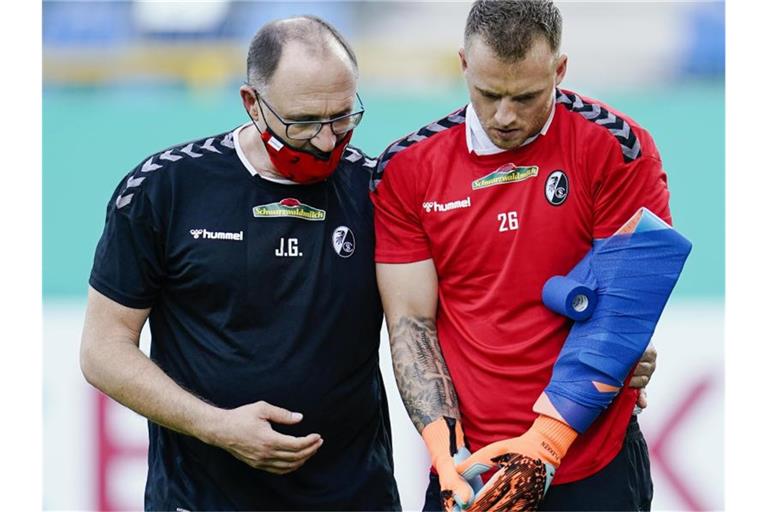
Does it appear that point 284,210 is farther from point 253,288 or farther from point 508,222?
point 508,222

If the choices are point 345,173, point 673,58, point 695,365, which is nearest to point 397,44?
point 673,58

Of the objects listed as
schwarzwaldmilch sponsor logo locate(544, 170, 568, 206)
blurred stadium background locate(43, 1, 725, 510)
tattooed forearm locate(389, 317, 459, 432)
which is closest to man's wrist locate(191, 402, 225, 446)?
tattooed forearm locate(389, 317, 459, 432)

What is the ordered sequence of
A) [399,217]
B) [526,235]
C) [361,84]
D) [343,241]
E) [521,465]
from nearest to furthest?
1. [521,465]
2. [526,235]
3. [399,217]
4. [343,241]
5. [361,84]

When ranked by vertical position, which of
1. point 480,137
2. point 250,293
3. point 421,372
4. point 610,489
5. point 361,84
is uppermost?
point 361,84

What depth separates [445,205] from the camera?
284 cm

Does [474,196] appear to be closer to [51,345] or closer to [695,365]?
[695,365]

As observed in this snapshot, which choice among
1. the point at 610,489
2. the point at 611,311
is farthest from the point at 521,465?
the point at 611,311

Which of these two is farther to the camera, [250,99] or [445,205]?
[250,99]

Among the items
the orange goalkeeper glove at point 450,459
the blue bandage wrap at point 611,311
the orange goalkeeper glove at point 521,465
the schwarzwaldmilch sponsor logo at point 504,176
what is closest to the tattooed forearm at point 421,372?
the orange goalkeeper glove at point 450,459

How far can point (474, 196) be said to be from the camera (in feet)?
9.27

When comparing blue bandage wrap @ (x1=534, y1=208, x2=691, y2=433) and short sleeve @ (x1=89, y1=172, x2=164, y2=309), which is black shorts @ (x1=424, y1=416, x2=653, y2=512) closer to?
blue bandage wrap @ (x1=534, y1=208, x2=691, y2=433)

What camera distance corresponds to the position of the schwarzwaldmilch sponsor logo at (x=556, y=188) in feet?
9.17

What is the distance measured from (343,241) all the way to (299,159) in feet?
0.86

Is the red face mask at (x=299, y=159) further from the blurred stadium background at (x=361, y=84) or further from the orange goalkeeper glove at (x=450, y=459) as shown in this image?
the blurred stadium background at (x=361, y=84)
